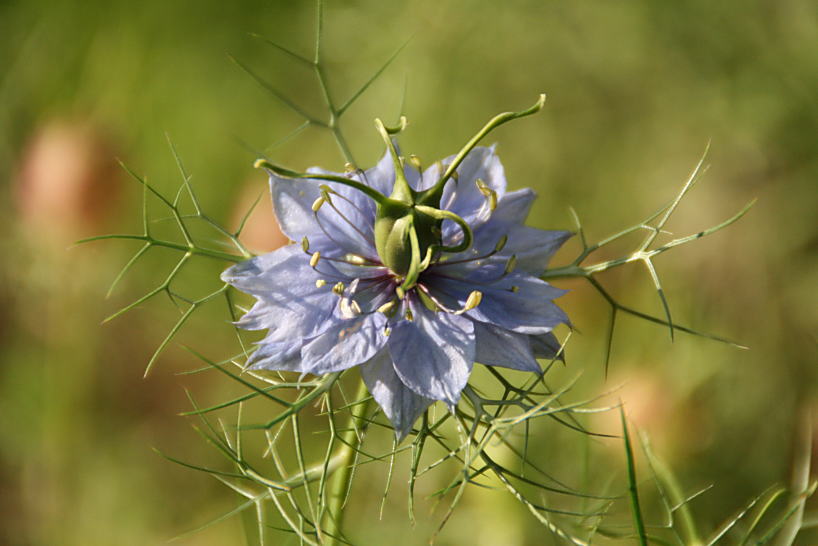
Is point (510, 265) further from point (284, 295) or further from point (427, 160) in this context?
point (427, 160)

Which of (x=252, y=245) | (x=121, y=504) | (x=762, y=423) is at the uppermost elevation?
(x=252, y=245)

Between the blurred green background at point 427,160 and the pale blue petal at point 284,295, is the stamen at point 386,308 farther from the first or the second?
the blurred green background at point 427,160

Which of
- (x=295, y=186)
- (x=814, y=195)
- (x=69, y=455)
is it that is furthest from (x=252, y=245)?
(x=814, y=195)

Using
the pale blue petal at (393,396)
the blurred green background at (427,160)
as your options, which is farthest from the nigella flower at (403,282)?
the blurred green background at (427,160)

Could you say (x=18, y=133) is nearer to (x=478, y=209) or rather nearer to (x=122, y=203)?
(x=122, y=203)

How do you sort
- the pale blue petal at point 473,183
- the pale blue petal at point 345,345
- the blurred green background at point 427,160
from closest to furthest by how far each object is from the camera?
the pale blue petal at point 345,345, the pale blue petal at point 473,183, the blurred green background at point 427,160

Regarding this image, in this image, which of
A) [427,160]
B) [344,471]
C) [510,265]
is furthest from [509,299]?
[427,160]
